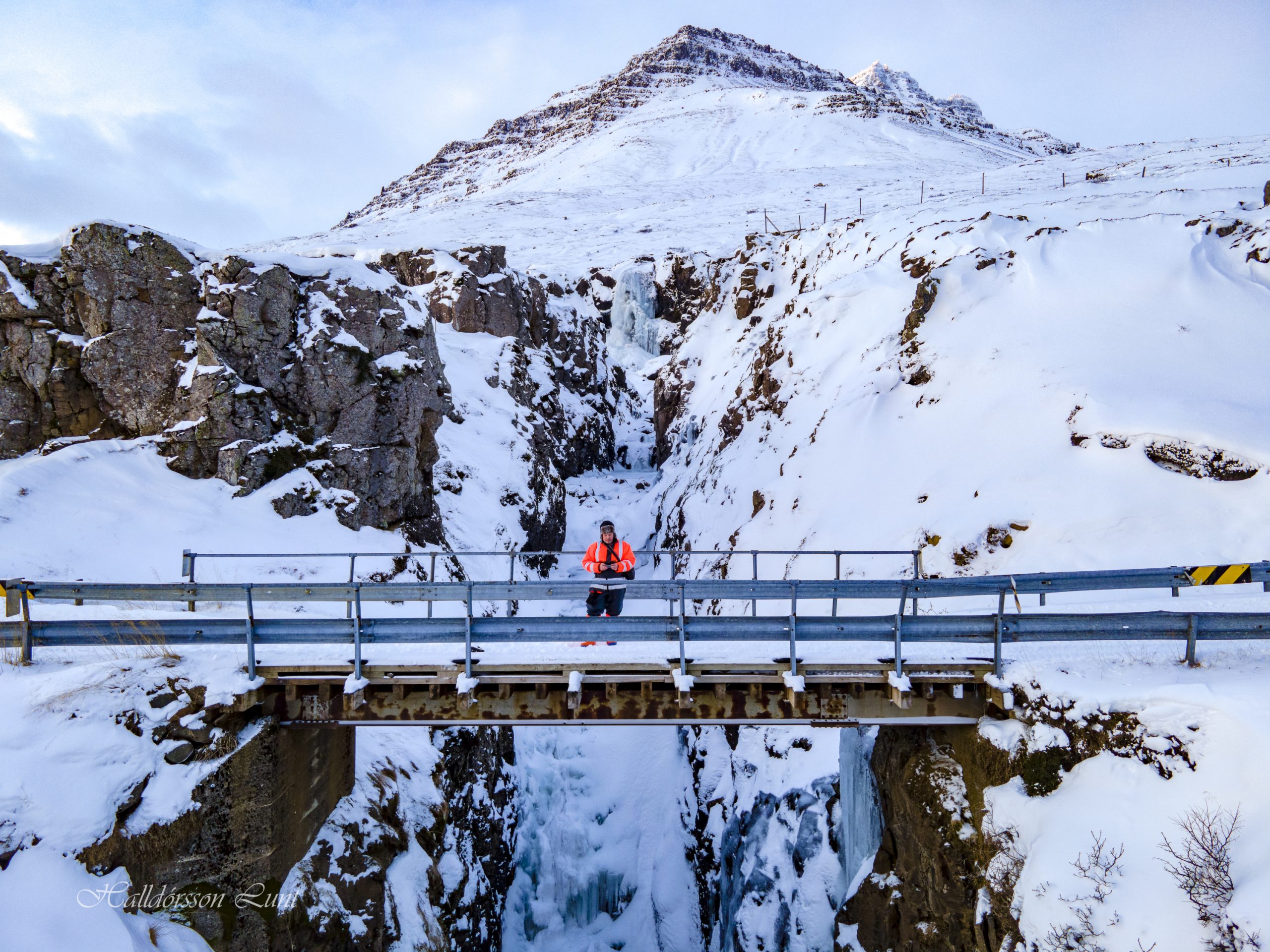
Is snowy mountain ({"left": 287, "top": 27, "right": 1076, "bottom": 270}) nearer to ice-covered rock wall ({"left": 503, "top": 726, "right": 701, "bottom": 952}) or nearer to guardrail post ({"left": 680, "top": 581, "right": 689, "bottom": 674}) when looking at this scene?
ice-covered rock wall ({"left": 503, "top": 726, "right": 701, "bottom": 952})

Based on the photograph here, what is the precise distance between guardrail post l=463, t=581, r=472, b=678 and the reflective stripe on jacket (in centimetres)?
215

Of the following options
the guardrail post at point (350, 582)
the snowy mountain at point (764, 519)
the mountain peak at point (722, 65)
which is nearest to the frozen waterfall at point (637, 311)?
the snowy mountain at point (764, 519)

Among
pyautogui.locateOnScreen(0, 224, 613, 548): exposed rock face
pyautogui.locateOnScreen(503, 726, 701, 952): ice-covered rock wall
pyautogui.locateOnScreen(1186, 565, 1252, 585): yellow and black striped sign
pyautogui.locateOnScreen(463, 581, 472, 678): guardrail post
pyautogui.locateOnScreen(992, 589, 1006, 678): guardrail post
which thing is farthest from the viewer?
pyautogui.locateOnScreen(0, 224, 613, 548): exposed rock face

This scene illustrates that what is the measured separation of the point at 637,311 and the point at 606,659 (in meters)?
48.0

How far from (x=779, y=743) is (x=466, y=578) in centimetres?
1105

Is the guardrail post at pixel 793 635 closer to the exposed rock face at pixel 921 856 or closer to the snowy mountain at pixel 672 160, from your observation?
the exposed rock face at pixel 921 856

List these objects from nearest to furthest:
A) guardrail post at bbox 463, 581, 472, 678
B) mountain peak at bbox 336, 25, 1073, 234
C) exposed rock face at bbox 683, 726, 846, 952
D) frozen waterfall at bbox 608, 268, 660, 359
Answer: guardrail post at bbox 463, 581, 472, 678
exposed rock face at bbox 683, 726, 846, 952
frozen waterfall at bbox 608, 268, 660, 359
mountain peak at bbox 336, 25, 1073, 234

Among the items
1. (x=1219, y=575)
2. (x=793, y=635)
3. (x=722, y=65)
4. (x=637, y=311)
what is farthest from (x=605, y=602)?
(x=722, y=65)

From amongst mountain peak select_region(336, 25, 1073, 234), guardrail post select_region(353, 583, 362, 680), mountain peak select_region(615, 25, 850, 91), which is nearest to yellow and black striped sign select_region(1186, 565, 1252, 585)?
guardrail post select_region(353, 583, 362, 680)

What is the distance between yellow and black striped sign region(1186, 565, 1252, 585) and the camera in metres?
7.21

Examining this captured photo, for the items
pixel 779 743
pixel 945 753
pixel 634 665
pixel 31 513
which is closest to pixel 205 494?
pixel 31 513

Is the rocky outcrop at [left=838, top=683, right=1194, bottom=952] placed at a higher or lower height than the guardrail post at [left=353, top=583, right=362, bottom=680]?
lower

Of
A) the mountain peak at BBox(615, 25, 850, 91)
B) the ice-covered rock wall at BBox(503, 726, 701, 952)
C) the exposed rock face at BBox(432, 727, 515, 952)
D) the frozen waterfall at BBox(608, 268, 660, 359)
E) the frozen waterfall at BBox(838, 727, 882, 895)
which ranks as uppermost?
the mountain peak at BBox(615, 25, 850, 91)

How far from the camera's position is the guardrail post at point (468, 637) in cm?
706
